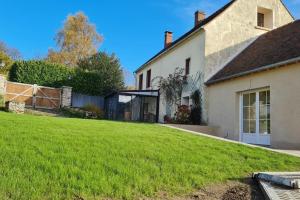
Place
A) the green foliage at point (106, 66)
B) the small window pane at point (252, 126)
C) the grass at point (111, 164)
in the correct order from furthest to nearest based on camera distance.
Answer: the green foliage at point (106, 66) < the small window pane at point (252, 126) < the grass at point (111, 164)

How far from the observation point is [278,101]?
1243 cm

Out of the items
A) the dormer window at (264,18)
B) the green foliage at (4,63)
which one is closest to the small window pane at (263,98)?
the dormer window at (264,18)

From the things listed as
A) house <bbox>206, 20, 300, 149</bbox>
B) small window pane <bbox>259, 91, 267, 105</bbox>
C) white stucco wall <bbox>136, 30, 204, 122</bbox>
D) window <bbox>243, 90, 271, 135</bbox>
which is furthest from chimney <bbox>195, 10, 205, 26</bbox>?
small window pane <bbox>259, 91, 267, 105</bbox>

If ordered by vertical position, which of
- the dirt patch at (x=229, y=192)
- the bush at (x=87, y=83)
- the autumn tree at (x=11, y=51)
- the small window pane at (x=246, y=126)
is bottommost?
the dirt patch at (x=229, y=192)

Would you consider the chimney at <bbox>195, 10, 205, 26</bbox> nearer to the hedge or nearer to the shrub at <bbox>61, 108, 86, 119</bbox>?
the hedge

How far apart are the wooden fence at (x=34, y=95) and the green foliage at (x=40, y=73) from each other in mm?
2292

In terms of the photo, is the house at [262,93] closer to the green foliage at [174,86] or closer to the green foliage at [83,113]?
the green foliage at [174,86]

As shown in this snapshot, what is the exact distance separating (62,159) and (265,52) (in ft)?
40.9

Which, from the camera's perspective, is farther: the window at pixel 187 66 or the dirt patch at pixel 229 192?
the window at pixel 187 66

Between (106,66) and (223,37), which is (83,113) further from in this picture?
(106,66)

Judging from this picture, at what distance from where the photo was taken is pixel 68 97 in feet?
85.1

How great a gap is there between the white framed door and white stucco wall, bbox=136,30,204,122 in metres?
4.31

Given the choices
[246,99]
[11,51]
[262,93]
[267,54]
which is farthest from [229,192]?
[11,51]

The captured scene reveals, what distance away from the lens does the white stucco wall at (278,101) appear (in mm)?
11688
